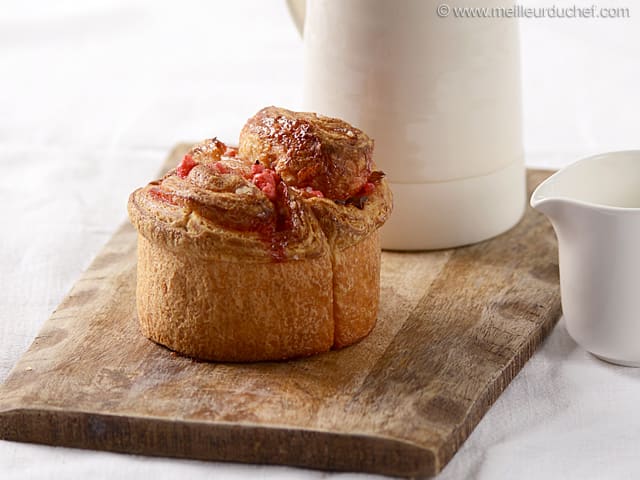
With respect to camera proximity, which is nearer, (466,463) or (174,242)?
(466,463)

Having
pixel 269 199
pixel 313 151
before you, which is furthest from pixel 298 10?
pixel 269 199

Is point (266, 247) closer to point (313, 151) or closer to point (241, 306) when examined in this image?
point (241, 306)

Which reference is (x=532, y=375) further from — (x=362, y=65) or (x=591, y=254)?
(x=362, y=65)

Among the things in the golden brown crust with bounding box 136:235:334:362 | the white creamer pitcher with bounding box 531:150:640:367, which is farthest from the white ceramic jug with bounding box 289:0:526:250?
the golden brown crust with bounding box 136:235:334:362

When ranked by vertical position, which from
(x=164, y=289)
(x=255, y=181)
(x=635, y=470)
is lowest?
(x=635, y=470)

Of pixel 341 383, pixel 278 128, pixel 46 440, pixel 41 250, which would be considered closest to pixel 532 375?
pixel 341 383

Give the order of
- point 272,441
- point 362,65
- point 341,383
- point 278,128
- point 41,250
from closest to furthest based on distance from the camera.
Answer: point 272,441 < point 341,383 < point 278,128 < point 362,65 < point 41,250
